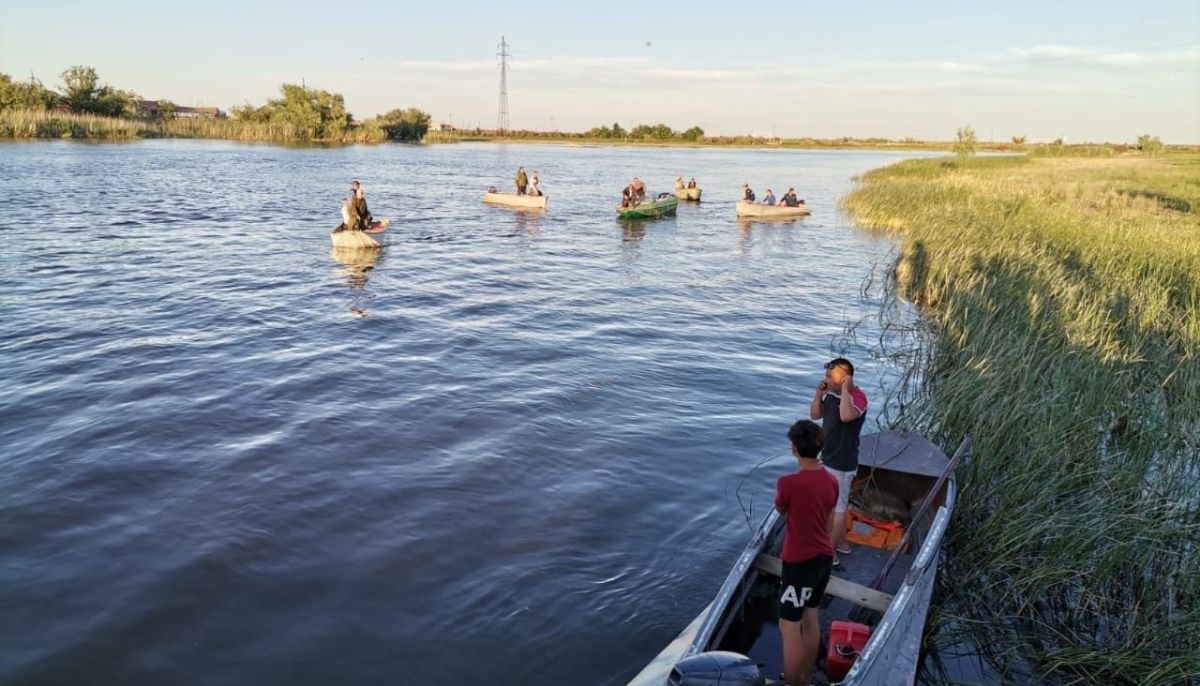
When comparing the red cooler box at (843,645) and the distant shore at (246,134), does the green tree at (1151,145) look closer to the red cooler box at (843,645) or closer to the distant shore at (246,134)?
the distant shore at (246,134)

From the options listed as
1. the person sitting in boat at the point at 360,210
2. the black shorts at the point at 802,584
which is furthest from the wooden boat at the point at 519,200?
the black shorts at the point at 802,584

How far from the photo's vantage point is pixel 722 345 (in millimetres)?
16719

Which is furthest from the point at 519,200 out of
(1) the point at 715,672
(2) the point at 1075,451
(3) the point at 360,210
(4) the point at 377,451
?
(1) the point at 715,672

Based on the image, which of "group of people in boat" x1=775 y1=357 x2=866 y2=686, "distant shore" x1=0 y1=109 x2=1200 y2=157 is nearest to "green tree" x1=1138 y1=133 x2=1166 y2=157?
"distant shore" x1=0 y1=109 x2=1200 y2=157

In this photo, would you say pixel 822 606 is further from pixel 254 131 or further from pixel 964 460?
pixel 254 131

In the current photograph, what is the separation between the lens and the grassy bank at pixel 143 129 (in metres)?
66.5

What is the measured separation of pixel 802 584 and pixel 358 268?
20.5 m

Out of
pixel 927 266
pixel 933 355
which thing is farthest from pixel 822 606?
pixel 927 266

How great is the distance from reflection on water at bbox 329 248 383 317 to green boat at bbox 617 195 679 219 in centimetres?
1233

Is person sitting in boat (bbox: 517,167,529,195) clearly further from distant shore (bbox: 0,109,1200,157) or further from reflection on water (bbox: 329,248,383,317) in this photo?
distant shore (bbox: 0,109,1200,157)

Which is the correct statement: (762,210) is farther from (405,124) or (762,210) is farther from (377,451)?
(405,124)

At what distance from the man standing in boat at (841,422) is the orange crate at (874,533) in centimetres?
46

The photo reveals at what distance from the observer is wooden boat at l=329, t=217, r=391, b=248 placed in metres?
24.7

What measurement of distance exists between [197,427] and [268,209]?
26085 millimetres
